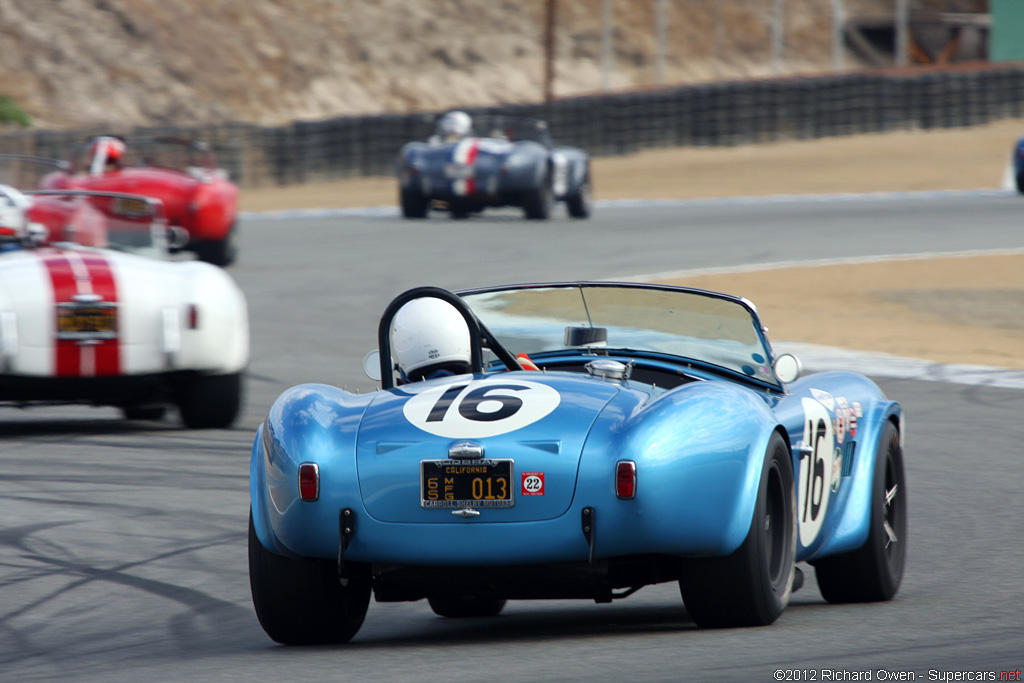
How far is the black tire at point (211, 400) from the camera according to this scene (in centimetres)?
812

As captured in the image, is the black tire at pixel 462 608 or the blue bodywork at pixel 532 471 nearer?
the blue bodywork at pixel 532 471

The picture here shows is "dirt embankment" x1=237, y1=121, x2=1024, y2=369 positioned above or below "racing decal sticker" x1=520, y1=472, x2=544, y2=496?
below

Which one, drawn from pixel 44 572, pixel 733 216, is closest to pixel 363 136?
pixel 733 216

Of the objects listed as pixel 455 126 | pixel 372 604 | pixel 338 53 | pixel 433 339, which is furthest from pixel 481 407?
pixel 338 53

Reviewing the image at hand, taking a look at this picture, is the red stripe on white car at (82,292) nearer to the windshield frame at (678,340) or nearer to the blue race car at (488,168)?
the windshield frame at (678,340)

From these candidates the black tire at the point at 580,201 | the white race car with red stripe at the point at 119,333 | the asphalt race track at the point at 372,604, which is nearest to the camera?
the asphalt race track at the point at 372,604

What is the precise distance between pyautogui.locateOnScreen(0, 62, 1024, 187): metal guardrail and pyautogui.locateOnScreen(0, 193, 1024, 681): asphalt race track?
19.7 m

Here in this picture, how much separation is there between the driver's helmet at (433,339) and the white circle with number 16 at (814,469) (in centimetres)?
98

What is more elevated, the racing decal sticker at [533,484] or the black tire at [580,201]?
the racing decal sticker at [533,484]

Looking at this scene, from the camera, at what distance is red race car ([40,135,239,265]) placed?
16.2 m

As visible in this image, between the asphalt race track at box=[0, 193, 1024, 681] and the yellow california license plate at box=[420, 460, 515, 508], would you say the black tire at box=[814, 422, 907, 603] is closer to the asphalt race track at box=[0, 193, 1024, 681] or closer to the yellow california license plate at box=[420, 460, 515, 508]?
the asphalt race track at box=[0, 193, 1024, 681]

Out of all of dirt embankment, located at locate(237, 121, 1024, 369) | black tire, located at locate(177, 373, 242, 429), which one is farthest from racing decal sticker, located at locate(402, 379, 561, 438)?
dirt embankment, located at locate(237, 121, 1024, 369)

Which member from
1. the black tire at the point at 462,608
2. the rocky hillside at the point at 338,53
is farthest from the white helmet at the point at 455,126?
the black tire at the point at 462,608

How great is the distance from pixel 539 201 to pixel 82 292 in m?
15.2
